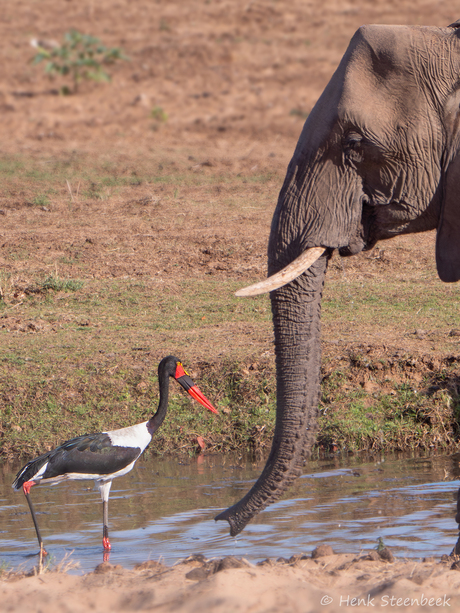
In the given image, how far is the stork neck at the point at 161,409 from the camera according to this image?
583cm

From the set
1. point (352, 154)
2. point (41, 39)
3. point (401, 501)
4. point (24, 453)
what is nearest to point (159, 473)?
point (24, 453)

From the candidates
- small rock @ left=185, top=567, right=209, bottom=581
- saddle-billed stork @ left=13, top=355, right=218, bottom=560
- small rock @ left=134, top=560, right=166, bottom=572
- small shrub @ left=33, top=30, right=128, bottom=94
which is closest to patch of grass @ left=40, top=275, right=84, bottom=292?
saddle-billed stork @ left=13, top=355, right=218, bottom=560

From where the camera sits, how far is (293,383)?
4.02m

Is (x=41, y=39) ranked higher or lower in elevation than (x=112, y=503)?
higher

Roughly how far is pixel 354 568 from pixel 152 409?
128 inches

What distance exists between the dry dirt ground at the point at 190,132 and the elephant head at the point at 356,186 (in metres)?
0.56

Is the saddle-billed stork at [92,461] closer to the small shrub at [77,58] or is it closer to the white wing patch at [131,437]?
the white wing patch at [131,437]

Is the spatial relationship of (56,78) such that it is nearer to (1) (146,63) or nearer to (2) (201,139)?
(1) (146,63)

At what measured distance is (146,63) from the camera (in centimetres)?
2195

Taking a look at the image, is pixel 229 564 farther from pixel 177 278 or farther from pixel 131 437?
pixel 177 278

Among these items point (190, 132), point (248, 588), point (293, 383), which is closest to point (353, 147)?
point (293, 383)

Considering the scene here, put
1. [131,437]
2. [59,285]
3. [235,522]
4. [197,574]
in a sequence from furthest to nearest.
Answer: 1. [59,285]
2. [131,437]
3. [235,522]
4. [197,574]

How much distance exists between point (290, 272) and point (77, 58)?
17.5 meters

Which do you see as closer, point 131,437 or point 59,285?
point 131,437
